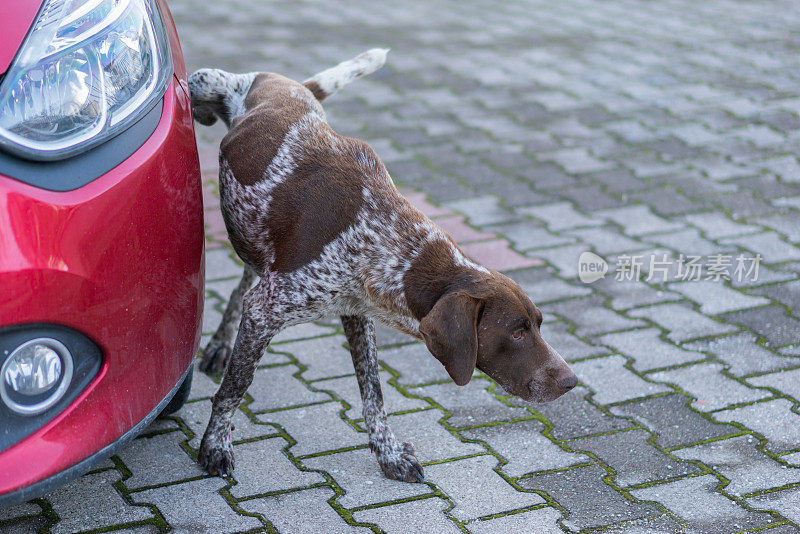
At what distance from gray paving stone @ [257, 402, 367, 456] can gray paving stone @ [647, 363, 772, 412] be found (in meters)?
1.34

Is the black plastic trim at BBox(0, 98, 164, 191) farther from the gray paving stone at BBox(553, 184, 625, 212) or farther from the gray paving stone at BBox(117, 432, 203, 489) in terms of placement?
the gray paving stone at BBox(553, 184, 625, 212)

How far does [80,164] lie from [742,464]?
2455 millimetres

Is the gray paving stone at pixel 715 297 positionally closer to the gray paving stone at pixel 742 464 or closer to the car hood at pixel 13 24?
the gray paving stone at pixel 742 464

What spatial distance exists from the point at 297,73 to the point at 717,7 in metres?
5.60

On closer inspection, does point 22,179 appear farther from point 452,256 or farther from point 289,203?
point 452,256

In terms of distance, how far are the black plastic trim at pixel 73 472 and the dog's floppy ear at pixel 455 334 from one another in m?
0.86

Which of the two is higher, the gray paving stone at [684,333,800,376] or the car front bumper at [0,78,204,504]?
the car front bumper at [0,78,204,504]

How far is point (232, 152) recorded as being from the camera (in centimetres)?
357

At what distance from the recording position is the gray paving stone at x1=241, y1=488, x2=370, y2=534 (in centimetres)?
312

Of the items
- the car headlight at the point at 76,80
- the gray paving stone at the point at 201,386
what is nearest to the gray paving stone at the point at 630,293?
the gray paving stone at the point at 201,386

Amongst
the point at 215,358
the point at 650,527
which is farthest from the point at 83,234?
the point at 650,527

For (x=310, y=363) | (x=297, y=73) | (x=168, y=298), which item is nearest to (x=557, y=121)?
(x=297, y=73)

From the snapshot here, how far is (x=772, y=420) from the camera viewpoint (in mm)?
3814

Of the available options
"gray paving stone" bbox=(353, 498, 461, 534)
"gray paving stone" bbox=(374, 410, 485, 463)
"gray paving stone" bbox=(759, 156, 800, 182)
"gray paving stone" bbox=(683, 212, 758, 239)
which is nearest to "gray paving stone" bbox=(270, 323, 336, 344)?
"gray paving stone" bbox=(374, 410, 485, 463)
